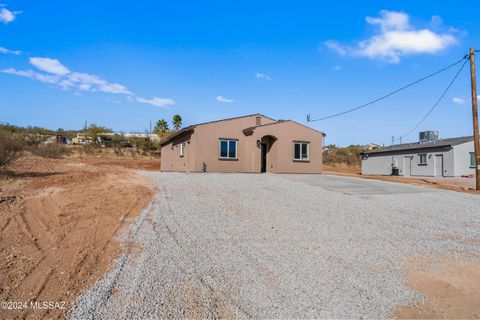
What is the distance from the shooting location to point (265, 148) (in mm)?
22922

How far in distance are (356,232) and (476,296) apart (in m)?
2.80

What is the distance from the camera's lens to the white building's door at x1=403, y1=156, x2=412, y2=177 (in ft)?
101

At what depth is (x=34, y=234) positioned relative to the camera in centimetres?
602

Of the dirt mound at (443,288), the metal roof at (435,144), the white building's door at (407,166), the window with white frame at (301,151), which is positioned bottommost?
the dirt mound at (443,288)

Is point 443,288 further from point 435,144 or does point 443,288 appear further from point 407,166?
point 407,166

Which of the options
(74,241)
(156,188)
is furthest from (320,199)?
(74,241)

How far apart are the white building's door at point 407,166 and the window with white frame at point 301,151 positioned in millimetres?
13785

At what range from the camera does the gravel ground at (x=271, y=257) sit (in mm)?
3561

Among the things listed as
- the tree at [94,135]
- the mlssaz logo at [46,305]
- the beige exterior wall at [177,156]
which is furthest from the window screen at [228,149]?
the tree at [94,135]

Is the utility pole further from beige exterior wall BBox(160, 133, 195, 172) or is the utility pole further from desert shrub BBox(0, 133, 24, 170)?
desert shrub BBox(0, 133, 24, 170)

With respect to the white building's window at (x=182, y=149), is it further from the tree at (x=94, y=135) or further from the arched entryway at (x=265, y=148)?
the tree at (x=94, y=135)

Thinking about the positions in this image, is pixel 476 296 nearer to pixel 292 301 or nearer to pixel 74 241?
pixel 292 301

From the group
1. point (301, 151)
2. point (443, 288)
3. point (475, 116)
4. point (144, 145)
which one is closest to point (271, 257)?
point (443, 288)

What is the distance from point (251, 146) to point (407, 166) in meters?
18.4
